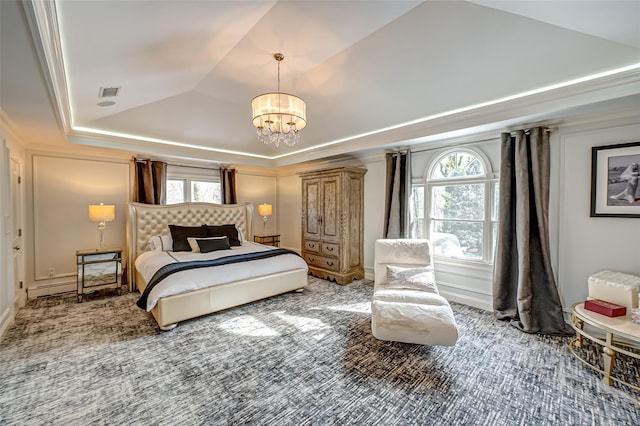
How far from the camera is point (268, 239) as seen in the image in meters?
6.66

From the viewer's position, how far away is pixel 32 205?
4.08 meters

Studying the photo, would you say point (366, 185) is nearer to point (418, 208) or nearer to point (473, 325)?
point (418, 208)

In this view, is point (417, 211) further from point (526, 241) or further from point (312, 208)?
point (312, 208)

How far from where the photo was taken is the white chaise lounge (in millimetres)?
2430

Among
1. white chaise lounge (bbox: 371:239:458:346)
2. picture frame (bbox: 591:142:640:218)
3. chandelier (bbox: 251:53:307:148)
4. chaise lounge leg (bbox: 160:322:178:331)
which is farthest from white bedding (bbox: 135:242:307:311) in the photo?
picture frame (bbox: 591:142:640:218)

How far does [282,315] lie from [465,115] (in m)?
3.58

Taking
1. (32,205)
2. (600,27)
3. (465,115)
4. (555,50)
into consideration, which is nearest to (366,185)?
(465,115)

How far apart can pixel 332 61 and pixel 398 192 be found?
7.91 ft

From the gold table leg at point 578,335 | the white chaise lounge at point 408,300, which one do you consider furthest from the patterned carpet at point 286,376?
the white chaise lounge at point 408,300

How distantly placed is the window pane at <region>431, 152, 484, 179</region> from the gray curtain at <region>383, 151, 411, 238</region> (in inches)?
18.1

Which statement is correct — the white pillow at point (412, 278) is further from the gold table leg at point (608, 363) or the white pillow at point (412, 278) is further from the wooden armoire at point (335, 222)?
the wooden armoire at point (335, 222)

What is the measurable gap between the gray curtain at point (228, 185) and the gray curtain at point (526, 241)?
5.21 meters

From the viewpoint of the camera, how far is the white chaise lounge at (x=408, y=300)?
2430 millimetres

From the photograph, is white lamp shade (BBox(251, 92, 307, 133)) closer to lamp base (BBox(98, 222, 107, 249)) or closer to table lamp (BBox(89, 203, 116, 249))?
table lamp (BBox(89, 203, 116, 249))
